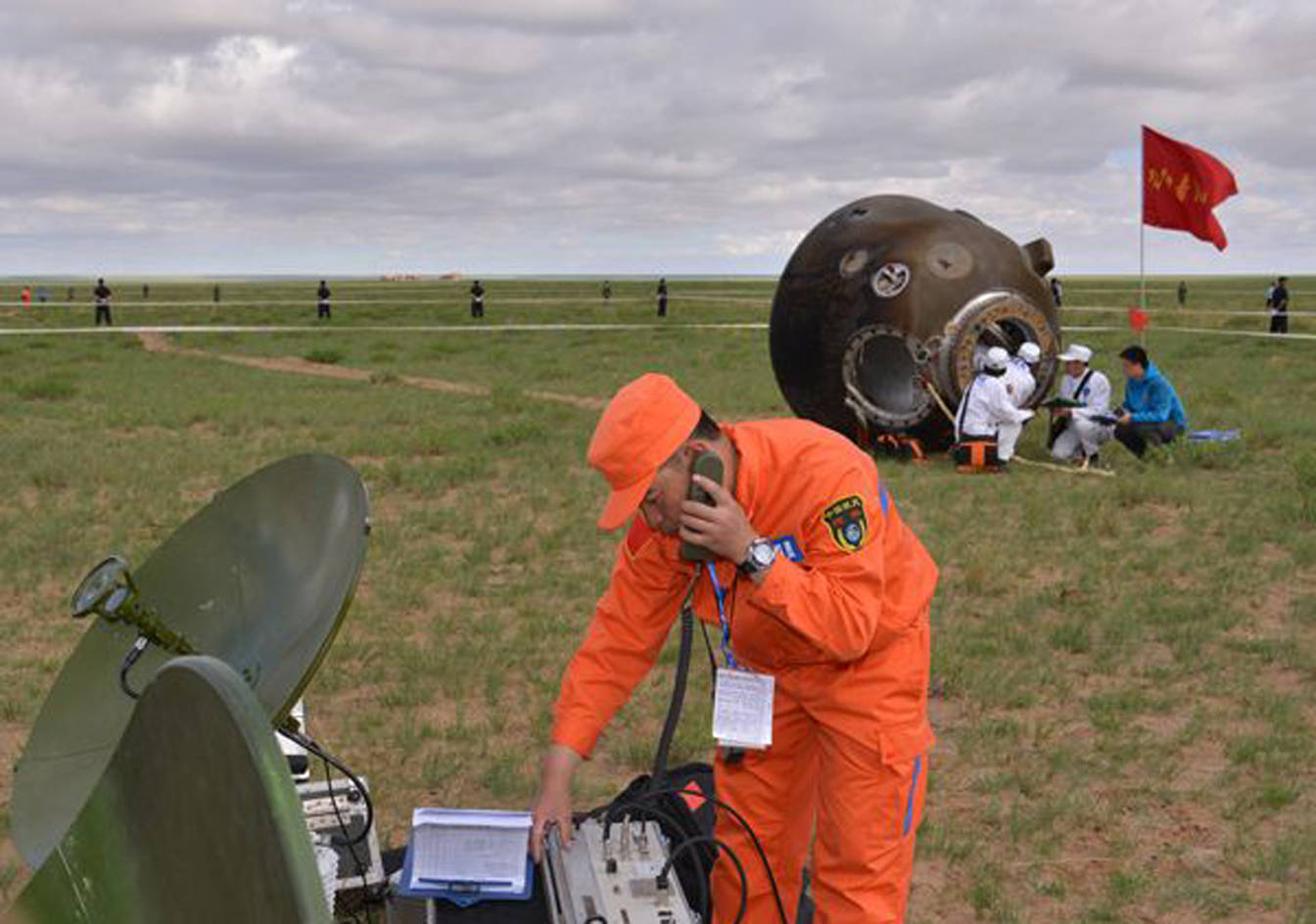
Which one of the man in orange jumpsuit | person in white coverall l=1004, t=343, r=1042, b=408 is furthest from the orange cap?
person in white coverall l=1004, t=343, r=1042, b=408

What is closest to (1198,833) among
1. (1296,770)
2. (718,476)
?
(1296,770)

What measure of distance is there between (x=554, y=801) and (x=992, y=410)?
9.85m

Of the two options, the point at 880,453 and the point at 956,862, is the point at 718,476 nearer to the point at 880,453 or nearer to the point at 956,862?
the point at 956,862

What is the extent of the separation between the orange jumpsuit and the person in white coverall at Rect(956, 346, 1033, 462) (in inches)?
→ 364

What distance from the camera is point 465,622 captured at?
816cm

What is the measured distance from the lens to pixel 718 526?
121 inches

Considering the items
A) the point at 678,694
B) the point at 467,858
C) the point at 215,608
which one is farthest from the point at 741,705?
the point at 215,608

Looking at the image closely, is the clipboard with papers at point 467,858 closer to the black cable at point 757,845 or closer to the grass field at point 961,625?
the black cable at point 757,845

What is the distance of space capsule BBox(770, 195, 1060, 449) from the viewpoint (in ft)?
41.9

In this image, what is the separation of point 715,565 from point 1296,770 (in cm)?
385

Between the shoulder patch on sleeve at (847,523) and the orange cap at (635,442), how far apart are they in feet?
1.45

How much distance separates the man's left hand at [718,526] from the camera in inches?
121

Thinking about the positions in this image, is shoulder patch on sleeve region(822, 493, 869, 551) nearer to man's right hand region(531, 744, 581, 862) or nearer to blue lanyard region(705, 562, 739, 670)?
blue lanyard region(705, 562, 739, 670)

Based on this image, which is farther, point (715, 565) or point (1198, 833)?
point (1198, 833)
